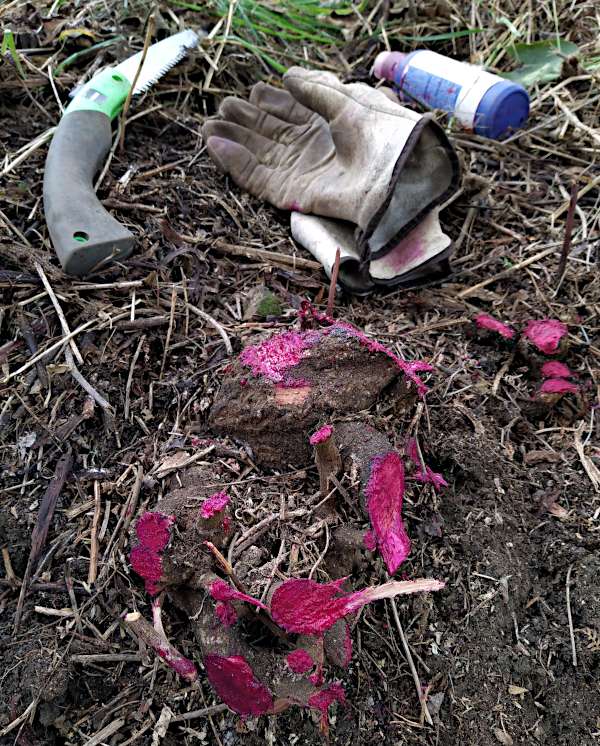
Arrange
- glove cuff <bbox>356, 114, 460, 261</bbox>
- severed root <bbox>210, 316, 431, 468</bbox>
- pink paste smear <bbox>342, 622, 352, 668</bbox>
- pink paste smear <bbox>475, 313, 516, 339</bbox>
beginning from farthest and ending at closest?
glove cuff <bbox>356, 114, 460, 261</bbox> < pink paste smear <bbox>475, 313, 516, 339</bbox> < severed root <bbox>210, 316, 431, 468</bbox> < pink paste smear <bbox>342, 622, 352, 668</bbox>

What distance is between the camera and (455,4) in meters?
2.67

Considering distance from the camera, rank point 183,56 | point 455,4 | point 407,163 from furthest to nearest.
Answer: point 455,4
point 183,56
point 407,163

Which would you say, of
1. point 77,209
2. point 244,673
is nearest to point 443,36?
point 77,209

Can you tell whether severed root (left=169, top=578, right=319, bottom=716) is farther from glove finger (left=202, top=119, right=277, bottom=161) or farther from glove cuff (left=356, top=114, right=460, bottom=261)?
glove finger (left=202, top=119, right=277, bottom=161)

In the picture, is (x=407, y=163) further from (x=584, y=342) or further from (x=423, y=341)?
(x=584, y=342)

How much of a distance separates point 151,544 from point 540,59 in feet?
7.98

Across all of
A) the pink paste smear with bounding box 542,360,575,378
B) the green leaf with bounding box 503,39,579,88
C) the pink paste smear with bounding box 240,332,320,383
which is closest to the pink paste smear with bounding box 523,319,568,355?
the pink paste smear with bounding box 542,360,575,378

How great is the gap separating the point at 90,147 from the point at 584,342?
61.5 inches

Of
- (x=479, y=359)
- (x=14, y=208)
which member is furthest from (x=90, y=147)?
(x=479, y=359)

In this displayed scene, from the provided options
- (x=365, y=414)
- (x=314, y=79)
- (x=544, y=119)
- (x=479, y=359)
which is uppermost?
(x=314, y=79)

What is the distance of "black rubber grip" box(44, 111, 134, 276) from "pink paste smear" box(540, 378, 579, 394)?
3.77 ft

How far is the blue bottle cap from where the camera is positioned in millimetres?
2205

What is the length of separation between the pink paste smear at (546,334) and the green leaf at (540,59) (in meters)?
1.28

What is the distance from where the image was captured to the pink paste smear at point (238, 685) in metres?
0.92
